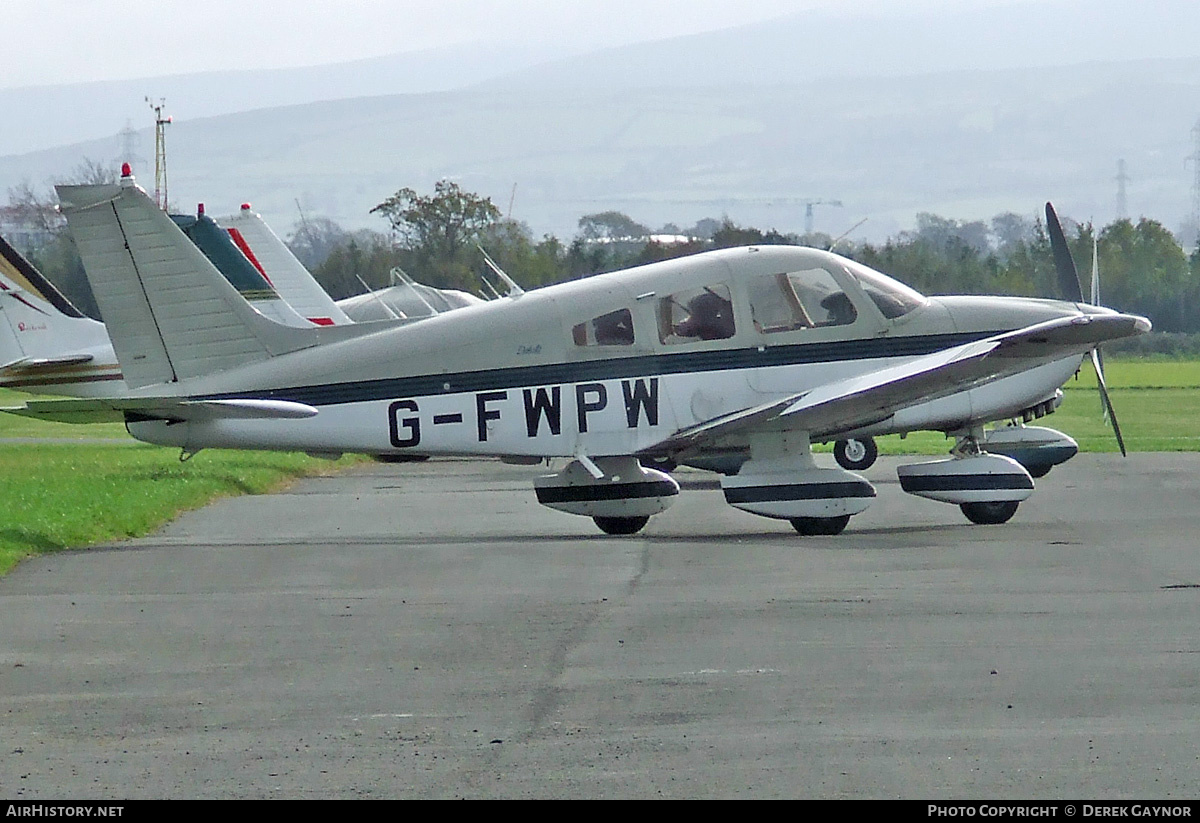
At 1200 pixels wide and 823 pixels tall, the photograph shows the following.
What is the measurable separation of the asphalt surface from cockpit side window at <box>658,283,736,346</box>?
5.77ft

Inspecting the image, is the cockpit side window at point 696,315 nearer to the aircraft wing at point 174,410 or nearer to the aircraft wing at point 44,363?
the aircraft wing at point 174,410

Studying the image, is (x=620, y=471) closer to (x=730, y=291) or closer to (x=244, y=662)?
(x=730, y=291)

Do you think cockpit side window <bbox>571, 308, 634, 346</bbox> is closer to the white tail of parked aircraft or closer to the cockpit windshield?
the cockpit windshield

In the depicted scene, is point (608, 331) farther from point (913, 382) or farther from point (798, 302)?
point (913, 382)

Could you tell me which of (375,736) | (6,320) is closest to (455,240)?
(6,320)

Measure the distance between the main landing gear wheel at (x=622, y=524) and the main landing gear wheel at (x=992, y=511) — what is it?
2.82m

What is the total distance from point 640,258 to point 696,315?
3979 centimetres

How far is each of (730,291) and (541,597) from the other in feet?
16.0

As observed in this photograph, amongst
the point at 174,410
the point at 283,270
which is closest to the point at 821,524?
the point at 174,410

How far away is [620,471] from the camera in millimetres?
17156

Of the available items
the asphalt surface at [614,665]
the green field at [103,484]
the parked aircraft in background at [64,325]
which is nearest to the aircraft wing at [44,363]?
the parked aircraft in background at [64,325]

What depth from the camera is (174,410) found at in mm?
15859

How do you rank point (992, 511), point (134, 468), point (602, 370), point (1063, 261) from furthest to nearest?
point (134, 468) < point (1063, 261) < point (992, 511) < point (602, 370)

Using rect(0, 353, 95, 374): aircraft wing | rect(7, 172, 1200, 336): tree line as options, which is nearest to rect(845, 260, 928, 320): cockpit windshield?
rect(0, 353, 95, 374): aircraft wing
